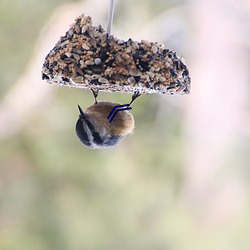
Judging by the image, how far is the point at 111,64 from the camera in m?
1.13

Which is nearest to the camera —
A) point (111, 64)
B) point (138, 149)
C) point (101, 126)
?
point (111, 64)

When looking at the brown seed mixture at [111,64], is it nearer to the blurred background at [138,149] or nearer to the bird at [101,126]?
the bird at [101,126]

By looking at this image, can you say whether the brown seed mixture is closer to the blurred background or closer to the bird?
the bird

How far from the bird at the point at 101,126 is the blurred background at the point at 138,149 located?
204cm

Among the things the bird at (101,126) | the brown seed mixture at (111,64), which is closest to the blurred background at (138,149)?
the bird at (101,126)

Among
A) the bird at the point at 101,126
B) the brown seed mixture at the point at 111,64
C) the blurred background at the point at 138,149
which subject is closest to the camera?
the brown seed mixture at the point at 111,64

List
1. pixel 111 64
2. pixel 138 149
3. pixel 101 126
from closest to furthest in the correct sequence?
1. pixel 111 64
2. pixel 101 126
3. pixel 138 149

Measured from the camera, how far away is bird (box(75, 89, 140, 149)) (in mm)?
1357

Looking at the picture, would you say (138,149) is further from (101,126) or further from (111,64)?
(111,64)

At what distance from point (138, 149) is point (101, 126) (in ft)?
8.04

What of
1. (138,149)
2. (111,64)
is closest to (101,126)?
(111,64)

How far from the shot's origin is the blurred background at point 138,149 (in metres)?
3.44

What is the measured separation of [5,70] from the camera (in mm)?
3580

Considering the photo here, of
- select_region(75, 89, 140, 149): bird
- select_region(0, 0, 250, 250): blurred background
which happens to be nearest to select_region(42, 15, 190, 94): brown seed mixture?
select_region(75, 89, 140, 149): bird
